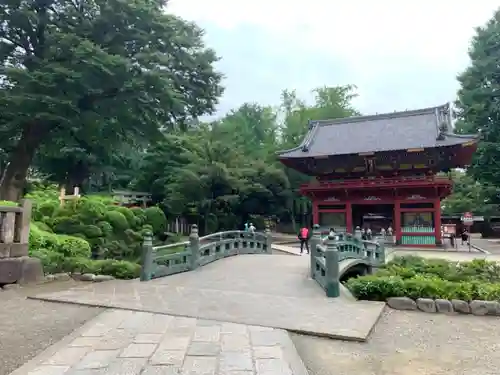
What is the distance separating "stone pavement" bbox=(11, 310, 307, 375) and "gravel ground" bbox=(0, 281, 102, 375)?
0.21m

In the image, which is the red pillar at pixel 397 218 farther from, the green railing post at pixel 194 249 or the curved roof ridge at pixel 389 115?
the green railing post at pixel 194 249

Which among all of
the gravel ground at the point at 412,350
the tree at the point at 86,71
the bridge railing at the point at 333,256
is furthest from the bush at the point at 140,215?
the gravel ground at the point at 412,350

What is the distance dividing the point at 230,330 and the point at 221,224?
21820 millimetres

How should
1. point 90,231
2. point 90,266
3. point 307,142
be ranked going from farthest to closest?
point 307,142 < point 90,231 < point 90,266

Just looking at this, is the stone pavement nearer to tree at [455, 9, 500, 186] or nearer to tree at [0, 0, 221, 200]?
tree at [0, 0, 221, 200]

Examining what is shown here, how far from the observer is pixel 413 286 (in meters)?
7.18

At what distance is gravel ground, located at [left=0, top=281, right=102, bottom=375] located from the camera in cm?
428

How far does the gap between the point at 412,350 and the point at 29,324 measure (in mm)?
5077

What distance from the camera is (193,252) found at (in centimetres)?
1097

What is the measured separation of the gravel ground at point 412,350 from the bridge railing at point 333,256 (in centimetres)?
161

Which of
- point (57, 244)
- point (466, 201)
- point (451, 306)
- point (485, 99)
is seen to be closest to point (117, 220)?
point (57, 244)

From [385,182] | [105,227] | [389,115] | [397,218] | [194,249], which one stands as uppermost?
[389,115]

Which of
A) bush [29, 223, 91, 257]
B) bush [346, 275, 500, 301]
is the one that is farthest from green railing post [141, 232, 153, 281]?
bush [346, 275, 500, 301]

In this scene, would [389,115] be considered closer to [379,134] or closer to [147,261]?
[379,134]
